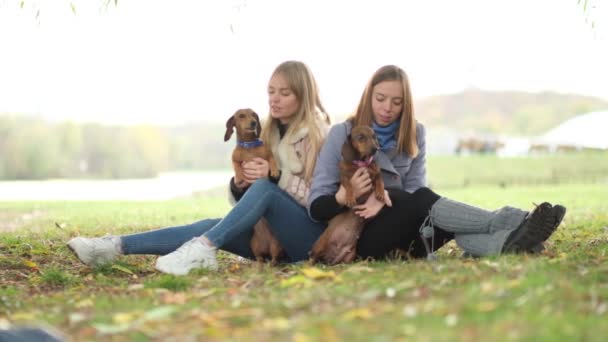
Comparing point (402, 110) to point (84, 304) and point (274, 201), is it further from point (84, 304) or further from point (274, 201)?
point (84, 304)

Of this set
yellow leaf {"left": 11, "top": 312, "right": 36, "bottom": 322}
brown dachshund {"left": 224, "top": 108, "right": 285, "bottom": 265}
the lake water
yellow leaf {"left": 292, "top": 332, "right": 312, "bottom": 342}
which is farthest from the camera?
the lake water

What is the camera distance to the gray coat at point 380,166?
5410mm

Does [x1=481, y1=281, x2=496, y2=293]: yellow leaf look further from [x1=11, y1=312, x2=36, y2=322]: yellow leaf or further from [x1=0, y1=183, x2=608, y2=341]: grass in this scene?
[x1=11, y1=312, x2=36, y2=322]: yellow leaf

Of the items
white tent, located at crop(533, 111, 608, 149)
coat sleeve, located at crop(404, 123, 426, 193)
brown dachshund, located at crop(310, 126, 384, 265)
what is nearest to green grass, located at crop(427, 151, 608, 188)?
white tent, located at crop(533, 111, 608, 149)

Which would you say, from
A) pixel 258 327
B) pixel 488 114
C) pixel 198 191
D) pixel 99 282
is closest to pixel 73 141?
pixel 198 191

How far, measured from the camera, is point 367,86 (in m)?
5.59

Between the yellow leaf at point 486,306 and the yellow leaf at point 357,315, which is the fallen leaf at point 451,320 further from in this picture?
the yellow leaf at point 357,315

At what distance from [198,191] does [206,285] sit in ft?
61.6

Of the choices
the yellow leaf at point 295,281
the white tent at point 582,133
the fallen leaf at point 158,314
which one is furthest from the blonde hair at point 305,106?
the white tent at point 582,133

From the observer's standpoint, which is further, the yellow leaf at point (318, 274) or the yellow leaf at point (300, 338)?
the yellow leaf at point (318, 274)

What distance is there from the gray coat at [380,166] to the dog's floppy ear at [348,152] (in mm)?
181

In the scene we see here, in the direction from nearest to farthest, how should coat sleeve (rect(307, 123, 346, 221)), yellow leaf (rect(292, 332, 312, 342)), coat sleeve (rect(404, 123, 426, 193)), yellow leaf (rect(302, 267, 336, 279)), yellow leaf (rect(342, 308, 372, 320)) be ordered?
yellow leaf (rect(292, 332, 312, 342))
yellow leaf (rect(342, 308, 372, 320))
yellow leaf (rect(302, 267, 336, 279))
coat sleeve (rect(307, 123, 346, 221))
coat sleeve (rect(404, 123, 426, 193))

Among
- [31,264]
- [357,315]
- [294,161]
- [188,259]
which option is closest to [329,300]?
[357,315]

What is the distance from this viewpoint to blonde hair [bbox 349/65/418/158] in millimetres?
5484
